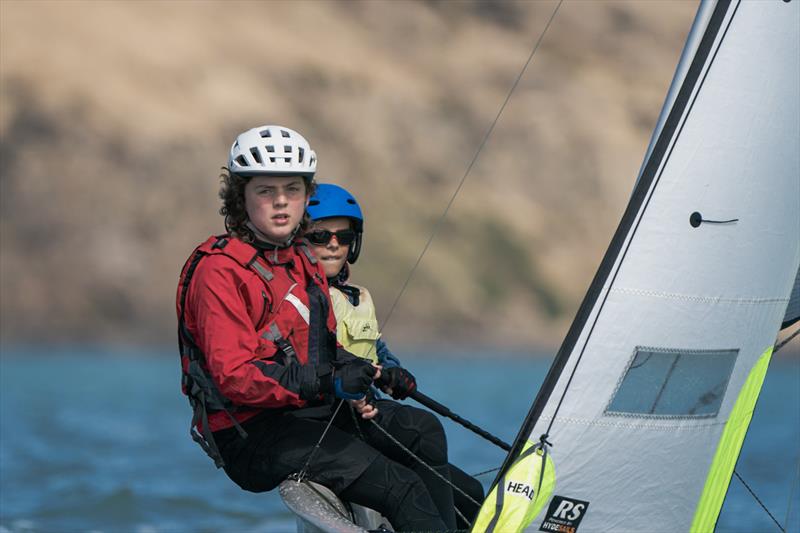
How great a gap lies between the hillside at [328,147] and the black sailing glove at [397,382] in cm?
5180

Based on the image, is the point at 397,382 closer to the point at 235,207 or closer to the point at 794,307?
the point at 235,207

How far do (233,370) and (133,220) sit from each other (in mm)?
55492

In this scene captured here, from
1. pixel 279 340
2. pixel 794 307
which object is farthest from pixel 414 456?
pixel 794 307

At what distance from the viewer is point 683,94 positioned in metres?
4.39

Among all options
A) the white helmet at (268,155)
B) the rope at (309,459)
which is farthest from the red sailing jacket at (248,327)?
the white helmet at (268,155)

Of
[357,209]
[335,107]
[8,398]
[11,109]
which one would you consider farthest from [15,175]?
[357,209]

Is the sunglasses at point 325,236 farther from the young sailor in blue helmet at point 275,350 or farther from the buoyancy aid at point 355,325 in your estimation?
the young sailor in blue helmet at point 275,350

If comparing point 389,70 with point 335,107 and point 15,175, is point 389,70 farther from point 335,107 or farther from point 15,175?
point 15,175

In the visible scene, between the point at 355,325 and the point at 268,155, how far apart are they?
91cm

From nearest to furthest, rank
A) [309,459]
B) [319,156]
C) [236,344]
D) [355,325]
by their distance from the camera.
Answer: [236,344] → [309,459] → [355,325] → [319,156]

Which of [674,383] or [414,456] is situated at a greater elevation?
[674,383]

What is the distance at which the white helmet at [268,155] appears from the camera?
4.43 metres

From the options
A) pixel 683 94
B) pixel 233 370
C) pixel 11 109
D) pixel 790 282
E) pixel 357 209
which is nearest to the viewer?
pixel 233 370

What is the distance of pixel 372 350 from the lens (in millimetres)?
5125
